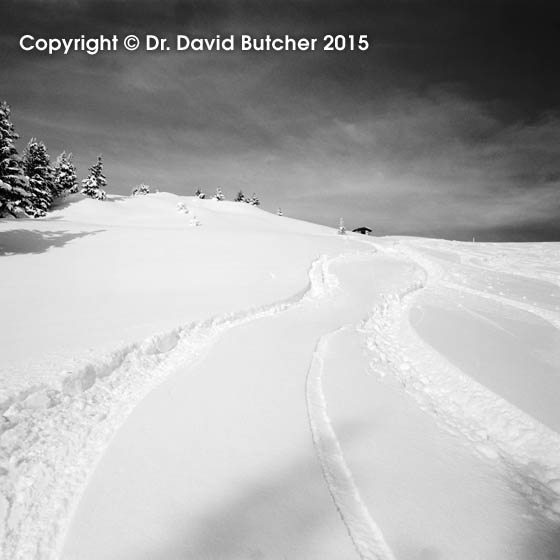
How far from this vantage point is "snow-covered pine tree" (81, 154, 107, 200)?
5409 cm

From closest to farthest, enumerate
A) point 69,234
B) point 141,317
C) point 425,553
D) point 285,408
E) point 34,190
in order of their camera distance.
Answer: point 425,553 < point 285,408 < point 141,317 < point 69,234 < point 34,190

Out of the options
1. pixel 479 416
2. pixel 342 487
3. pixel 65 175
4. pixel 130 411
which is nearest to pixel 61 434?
pixel 130 411

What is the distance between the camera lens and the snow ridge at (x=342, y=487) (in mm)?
3039

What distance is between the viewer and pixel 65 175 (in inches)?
2036

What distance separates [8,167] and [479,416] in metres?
28.5

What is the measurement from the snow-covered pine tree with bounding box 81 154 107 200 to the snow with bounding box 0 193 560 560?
5032cm

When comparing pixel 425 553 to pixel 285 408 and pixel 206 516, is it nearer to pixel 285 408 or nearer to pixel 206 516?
pixel 206 516

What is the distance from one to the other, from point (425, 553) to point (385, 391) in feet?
10.8

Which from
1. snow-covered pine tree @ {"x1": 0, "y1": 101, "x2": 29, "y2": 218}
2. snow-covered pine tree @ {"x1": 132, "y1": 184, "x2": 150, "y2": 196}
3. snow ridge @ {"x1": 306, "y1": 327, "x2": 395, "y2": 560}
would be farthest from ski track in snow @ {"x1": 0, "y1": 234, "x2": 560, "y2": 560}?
snow-covered pine tree @ {"x1": 132, "y1": 184, "x2": 150, "y2": 196}

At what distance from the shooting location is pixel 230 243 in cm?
2581

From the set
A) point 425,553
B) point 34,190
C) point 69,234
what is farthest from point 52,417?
point 34,190

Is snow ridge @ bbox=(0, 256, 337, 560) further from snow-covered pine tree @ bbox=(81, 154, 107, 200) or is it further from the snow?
snow-covered pine tree @ bbox=(81, 154, 107, 200)

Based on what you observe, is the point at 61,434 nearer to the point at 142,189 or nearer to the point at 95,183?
the point at 95,183

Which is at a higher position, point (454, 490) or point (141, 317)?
point (141, 317)
